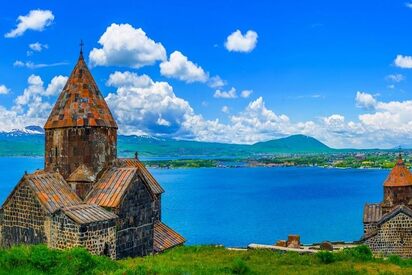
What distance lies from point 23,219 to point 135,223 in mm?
3787

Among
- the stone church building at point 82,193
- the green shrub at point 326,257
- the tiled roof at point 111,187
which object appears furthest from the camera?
the tiled roof at point 111,187

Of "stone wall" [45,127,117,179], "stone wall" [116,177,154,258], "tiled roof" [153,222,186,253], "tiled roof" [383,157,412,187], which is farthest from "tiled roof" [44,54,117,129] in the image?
"tiled roof" [383,157,412,187]

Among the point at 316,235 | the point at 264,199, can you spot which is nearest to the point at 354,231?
the point at 316,235

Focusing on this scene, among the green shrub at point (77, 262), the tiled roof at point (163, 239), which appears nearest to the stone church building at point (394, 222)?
the tiled roof at point (163, 239)

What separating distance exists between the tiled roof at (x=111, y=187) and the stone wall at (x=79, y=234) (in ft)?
3.55

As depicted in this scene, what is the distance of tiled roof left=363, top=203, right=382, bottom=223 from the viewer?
3131cm

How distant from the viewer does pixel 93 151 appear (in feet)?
58.8

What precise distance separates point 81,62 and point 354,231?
4400 cm

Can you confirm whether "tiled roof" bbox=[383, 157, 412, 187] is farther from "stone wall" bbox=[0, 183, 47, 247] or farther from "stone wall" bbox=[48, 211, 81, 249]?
"stone wall" bbox=[0, 183, 47, 247]

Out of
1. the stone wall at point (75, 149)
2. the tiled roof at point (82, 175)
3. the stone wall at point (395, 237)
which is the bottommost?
the stone wall at point (395, 237)

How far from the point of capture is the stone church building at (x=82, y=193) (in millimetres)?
15688

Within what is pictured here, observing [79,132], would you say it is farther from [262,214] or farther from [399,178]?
[262,214]

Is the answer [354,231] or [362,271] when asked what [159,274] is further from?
[354,231]

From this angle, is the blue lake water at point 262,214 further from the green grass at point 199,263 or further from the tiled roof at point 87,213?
the tiled roof at point 87,213
